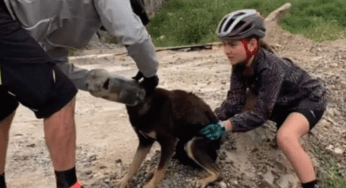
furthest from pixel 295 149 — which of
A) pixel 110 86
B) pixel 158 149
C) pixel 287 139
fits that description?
pixel 110 86

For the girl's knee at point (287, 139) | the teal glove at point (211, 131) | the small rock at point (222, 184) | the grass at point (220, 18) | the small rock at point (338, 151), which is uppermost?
the teal glove at point (211, 131)

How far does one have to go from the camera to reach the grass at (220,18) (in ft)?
33.4

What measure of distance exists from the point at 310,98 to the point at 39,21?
2.20 meters

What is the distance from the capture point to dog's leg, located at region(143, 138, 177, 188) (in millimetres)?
3133

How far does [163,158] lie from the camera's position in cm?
316

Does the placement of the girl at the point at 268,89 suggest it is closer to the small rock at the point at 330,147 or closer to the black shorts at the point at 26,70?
the small rock at the point at 330,147

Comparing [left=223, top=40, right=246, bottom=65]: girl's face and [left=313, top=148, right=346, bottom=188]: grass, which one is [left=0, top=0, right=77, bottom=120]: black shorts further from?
[left=313, top=148, right=346, bottom=188]: grass

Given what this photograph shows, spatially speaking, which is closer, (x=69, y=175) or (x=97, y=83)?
(x=69, y=175)

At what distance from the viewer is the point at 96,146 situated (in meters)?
4.11

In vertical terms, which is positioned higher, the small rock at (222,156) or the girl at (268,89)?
the girl at (268,89)

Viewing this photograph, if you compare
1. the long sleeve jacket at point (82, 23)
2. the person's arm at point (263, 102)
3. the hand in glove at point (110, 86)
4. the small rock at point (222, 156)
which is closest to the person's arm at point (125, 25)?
the long sleeve jacket at point (82, 23)

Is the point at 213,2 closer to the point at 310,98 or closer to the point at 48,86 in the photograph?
the point at 310,98

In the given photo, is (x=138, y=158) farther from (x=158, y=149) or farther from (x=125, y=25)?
(x=125, y=25)

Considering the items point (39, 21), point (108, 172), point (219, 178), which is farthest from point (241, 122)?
point (39, 21)
